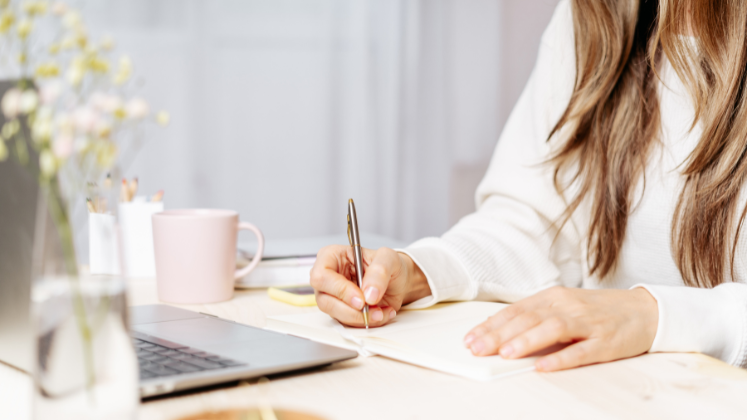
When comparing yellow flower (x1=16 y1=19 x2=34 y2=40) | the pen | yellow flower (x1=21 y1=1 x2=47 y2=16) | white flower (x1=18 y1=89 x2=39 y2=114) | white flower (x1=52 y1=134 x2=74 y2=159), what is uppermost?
yellow flower (x1=21 y1=1 x2=47 y2=16)

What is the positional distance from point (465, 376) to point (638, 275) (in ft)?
1.93

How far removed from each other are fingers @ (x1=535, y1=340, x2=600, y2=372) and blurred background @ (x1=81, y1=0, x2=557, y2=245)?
1.87 meters

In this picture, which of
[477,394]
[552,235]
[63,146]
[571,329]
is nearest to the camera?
[63,146]

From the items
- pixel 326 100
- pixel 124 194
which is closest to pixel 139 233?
pixel 124 194

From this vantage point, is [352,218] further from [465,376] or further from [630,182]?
[630,182]

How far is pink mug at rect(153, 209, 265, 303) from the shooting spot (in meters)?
0.82

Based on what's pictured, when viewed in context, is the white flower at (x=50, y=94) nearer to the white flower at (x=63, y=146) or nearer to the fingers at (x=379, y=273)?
the white flower at (x=63, y=146)

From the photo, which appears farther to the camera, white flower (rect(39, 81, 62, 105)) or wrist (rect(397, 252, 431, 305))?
wrist (rect(397, 252, 431, 305))

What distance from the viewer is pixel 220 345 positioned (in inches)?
22.5

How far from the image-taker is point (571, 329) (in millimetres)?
598

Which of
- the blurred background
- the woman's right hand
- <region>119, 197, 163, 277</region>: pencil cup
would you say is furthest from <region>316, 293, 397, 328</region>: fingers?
the blurred background

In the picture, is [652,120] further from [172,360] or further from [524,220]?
[172,360]

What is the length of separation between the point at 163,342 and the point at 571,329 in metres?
0.38

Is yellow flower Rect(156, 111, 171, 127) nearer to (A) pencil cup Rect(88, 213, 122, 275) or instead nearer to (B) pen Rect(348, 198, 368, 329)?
(A) pencil cup Rect(88, 213, 122, 275)
